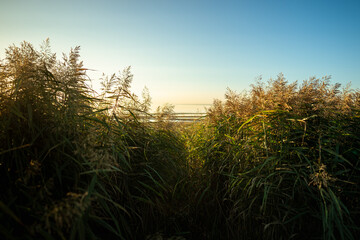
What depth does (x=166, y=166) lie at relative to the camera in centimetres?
247

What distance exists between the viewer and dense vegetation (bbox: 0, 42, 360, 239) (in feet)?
4.65

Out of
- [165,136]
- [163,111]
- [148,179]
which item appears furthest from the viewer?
[163,111]

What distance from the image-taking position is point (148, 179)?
224 cm

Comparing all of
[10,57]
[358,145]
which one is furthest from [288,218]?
[10,57]

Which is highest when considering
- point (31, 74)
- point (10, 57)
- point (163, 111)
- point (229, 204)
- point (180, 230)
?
point (10, 57)

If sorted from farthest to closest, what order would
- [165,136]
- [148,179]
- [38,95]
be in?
[165,136], [148,179], [38,95]

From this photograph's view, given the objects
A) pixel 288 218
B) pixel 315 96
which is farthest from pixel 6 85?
pixel 315 96

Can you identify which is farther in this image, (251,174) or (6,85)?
(251,174)

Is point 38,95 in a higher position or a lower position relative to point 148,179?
higher

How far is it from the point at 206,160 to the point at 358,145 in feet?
5.27

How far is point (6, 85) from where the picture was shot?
1769mm

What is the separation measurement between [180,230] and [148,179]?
26.7 inches

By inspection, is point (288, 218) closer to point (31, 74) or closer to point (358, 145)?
point (358, 145)

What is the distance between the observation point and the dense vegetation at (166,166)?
1418 millimetres
